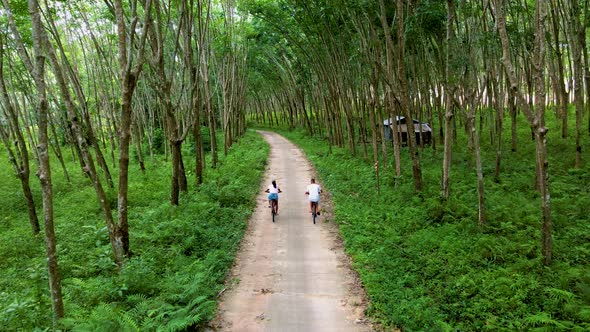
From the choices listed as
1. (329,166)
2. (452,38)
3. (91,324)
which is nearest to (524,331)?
(91,324)

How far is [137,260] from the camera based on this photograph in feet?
31.8

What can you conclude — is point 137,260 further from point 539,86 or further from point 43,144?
point 539,86

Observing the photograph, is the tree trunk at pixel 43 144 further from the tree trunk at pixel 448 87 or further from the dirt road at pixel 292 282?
the tree trunk at pixel 448 87

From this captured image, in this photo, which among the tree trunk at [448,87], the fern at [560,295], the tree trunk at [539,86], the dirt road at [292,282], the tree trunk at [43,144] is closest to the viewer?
the tree trunk at [43,144]

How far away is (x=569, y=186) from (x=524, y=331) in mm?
11035

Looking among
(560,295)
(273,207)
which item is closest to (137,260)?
(273,207)

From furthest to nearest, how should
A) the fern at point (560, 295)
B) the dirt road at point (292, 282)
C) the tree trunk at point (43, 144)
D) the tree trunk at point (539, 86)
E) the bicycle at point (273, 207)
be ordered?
the bicycle at point (273, 207) → the tree trunk at point (539, 86) → the dirt road at point (292, 282) → the fern at point (560, 295) → the tree trunk at point (43, 144)

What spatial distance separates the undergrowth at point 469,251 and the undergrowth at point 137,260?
365cm

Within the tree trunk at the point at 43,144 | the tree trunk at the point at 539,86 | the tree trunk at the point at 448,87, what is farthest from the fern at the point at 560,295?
the tree trunk at the point at 43,144

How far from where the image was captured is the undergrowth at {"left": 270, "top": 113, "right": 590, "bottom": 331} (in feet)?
24.2

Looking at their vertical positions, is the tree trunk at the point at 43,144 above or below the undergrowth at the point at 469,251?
above

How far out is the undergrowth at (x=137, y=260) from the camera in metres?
7.32

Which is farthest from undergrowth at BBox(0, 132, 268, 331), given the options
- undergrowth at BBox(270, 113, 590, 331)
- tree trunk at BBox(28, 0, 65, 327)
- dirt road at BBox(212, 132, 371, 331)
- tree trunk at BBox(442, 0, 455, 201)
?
tree trunk at BBox(442, 0, 455, 201)

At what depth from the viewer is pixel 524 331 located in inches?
264
